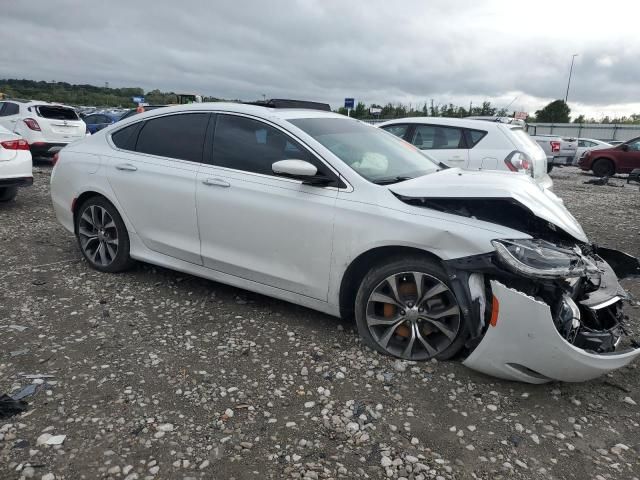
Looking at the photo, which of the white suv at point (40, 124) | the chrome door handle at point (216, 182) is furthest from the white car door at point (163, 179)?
the white suv at point (40, 124)

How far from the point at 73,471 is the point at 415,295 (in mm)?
2091

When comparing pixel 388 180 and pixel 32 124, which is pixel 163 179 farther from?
pixel 32 124

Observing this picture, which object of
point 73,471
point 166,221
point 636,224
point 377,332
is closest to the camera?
point 73,471

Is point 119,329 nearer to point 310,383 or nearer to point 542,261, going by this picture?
point 310,383

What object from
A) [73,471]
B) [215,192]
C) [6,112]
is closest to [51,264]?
[215,192]

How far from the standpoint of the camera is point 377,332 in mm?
3338

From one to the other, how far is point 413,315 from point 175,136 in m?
2.58

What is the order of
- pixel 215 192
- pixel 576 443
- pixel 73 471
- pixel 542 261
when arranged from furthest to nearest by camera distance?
pixel 215 192, pixel 542 261, pixel 576 443, pixel 73 471

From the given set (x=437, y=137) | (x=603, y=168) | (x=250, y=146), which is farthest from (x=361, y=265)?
(x=603, y=168)

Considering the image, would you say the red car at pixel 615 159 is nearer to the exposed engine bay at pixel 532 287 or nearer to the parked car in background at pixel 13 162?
the exposed engine bay at pixel 532 287

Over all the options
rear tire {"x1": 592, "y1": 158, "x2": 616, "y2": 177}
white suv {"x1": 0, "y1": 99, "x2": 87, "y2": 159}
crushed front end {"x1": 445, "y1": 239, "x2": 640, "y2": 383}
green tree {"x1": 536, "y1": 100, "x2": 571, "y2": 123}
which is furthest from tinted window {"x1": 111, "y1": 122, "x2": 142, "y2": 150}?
green tree {"x1": 536, "y1": 100, "x2": 571, "y2": 123}

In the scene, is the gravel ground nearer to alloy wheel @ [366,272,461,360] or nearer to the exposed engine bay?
alloy wheel @ [366,272,461,360]

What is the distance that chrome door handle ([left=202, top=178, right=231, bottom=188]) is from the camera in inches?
149

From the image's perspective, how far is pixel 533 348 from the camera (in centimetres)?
268
